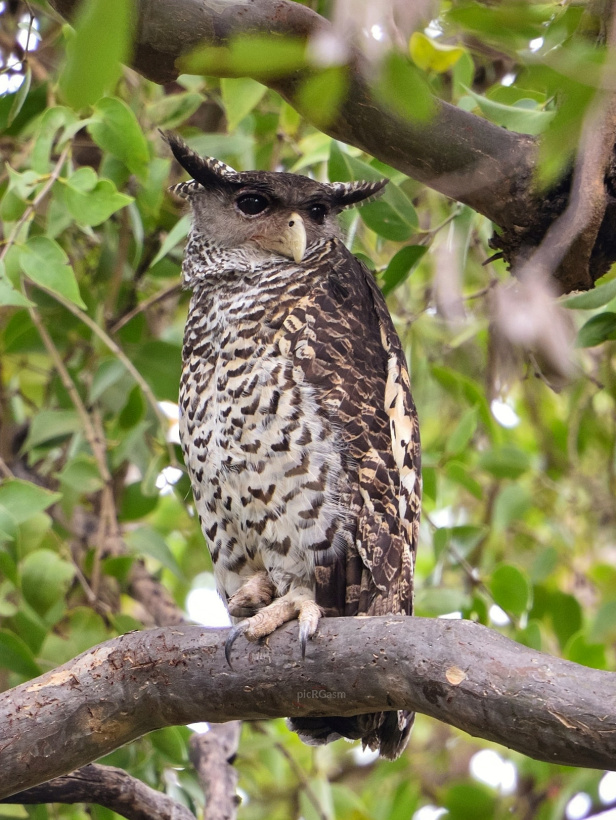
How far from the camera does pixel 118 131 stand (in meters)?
2.16

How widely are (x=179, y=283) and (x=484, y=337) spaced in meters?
1.05

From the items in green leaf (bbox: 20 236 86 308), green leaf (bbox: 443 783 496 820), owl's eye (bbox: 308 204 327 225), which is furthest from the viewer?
green leaf (bbox: 443 783 496 820)

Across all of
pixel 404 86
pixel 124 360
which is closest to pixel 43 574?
pixel 124 360

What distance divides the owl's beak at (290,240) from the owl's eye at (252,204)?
0.25ft

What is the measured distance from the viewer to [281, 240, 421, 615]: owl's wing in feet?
6.88

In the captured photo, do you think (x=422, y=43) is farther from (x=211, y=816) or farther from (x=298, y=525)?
Answer: (x=211, y=816)

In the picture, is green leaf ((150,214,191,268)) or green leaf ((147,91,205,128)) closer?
green leaf ((150,214,191,268))

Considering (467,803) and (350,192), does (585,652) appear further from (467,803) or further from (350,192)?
(350,192)

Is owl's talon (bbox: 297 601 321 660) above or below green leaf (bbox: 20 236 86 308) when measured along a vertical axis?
below

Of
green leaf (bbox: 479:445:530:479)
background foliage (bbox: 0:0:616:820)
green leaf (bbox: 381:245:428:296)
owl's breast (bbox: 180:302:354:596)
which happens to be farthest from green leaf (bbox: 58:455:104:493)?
green leaf (bbox: 479:445:530:479)

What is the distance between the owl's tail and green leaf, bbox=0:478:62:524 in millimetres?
742

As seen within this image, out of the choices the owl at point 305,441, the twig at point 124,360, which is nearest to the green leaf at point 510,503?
the owl at point 305,441

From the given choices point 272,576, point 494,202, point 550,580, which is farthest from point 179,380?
point 550,580

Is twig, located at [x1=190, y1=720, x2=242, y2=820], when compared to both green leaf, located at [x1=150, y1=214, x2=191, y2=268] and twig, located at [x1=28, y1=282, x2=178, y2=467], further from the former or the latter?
green leaf, located at [x1=150, y1=214, x2=191, y2=268]
